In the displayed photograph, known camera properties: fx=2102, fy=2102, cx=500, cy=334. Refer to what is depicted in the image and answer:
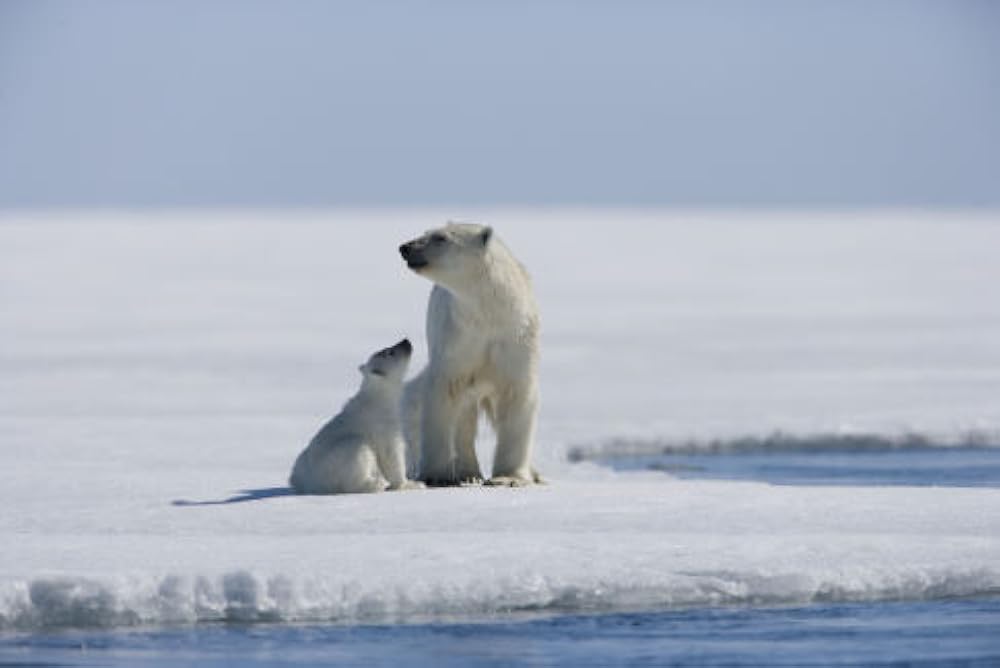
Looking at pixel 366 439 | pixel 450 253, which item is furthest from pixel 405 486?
pixel 450 253

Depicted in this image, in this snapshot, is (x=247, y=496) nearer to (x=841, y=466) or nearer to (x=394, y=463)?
(x=394, y=463)

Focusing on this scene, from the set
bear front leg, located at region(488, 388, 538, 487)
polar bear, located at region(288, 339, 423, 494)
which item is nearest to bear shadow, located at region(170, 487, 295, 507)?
polar bear, located at region(288, 339, 423, 494)

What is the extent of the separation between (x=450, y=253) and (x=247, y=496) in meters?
1.32

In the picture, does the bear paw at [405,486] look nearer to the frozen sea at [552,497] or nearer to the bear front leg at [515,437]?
the frozen sea at [552,497]

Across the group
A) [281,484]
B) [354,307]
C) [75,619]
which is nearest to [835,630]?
[75,619]

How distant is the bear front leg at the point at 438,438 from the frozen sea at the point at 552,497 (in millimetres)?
363

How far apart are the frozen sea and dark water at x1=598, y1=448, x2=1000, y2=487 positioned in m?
0.04

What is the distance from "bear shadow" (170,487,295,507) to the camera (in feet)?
28.0

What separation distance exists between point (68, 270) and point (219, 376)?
15.3 m

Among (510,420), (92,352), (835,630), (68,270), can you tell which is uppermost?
(68,270)

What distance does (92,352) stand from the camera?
17.7m

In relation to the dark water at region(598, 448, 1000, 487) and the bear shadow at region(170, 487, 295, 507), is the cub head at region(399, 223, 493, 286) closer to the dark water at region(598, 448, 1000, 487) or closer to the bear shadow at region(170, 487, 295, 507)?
the bear shadow at region(170, 487, 295, 507)

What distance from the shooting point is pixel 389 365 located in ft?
28.0

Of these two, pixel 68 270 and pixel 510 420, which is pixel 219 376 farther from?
pixel 68 270
